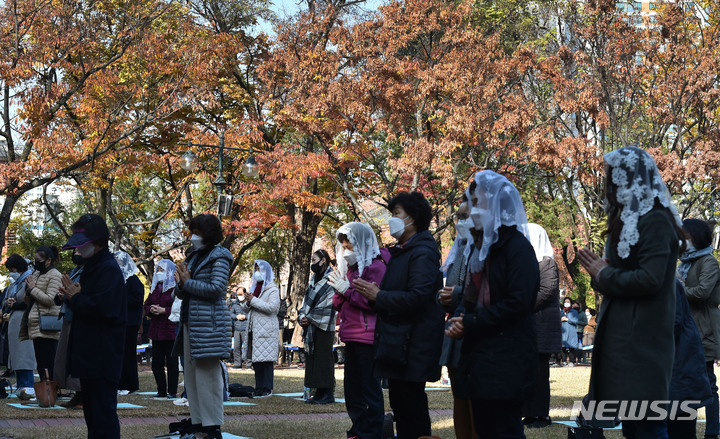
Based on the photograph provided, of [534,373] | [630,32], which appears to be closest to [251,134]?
[630,32]

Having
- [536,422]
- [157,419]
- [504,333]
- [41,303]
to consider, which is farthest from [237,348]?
[504,333]

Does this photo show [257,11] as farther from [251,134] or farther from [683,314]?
[683,314]

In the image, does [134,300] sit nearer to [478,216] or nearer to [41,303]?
[41,303]

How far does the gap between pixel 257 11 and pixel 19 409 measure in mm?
18433

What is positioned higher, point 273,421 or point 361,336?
point 361,336

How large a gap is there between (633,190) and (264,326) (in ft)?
29.2

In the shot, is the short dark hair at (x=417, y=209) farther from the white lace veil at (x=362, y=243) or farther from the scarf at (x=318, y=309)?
the scarf at (x=318, y=309)

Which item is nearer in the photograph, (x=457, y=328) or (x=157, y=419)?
(x=457, y=328)

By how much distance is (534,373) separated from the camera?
14.0ft

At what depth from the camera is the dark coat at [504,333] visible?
13.8 ft

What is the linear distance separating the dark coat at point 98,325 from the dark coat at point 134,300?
4131 millimetres

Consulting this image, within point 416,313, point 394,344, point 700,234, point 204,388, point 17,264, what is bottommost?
point 204,388

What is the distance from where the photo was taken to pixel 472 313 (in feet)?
14.7

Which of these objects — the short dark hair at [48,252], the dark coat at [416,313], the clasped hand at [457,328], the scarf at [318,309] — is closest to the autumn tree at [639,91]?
the scarf at [318,309]
